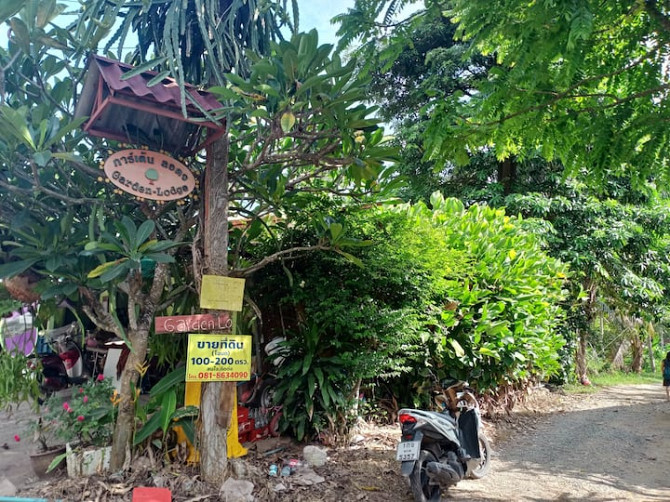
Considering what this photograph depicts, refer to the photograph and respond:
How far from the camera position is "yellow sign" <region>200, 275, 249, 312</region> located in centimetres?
325

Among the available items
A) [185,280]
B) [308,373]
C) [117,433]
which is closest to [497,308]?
[308,373]

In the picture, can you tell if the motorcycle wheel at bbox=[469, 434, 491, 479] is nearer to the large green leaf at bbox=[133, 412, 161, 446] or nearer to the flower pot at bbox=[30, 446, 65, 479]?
the large green leaf at bbox=[133, 412, 161, 446]

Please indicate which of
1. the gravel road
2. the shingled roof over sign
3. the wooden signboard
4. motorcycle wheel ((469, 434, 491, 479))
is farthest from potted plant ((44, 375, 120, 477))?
motorcycle wheel ((469, 434, 491, 479))

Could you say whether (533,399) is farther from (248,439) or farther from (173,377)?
(173,377)

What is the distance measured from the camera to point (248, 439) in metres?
4.44

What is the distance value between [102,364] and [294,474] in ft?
13.0

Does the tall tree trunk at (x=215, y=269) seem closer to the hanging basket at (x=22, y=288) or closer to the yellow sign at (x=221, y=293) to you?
the yellow sign at (x=221, y=293)

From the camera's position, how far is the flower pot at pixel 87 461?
330 cm

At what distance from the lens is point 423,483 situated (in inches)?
143

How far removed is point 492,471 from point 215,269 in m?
3.42

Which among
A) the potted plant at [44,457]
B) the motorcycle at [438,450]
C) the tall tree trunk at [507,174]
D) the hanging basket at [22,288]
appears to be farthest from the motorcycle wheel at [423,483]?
the tall tree trunk at [507,174]

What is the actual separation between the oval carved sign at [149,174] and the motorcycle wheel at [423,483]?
9.01ft

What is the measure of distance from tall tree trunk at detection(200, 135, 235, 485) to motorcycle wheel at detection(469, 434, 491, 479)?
2.34 metres

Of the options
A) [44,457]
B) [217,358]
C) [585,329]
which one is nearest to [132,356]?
[217,358]
